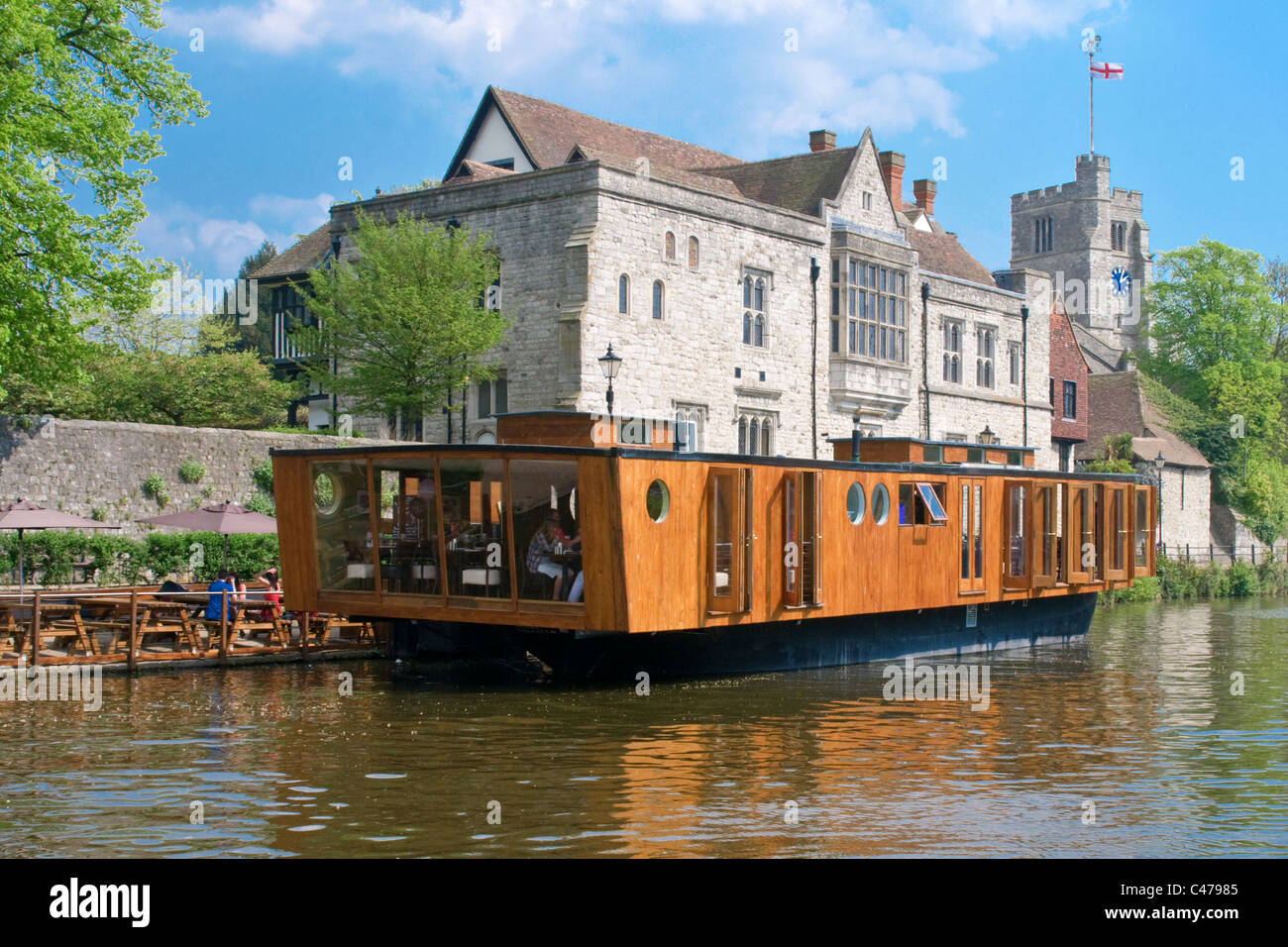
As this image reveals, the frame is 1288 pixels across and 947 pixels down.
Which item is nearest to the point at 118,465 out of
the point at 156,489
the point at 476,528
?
the point at 156,489

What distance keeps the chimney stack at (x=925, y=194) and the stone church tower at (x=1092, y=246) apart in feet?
210

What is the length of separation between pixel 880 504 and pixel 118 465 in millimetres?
13664

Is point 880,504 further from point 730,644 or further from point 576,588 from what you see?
point 576,588

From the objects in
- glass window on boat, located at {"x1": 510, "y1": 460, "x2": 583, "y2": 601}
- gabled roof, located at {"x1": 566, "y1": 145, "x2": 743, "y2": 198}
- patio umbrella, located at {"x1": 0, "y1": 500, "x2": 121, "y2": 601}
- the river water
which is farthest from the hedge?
gabled roof, located at {"x1": 566, "y1": 145, "x2": 743, "y2": 198}

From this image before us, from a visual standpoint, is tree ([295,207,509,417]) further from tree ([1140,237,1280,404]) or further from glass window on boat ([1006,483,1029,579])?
tree ([1140,237,1280,404])

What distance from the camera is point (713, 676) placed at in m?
19.9

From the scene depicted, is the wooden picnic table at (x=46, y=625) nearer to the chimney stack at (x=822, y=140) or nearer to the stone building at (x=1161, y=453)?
the chimney stack at (x=822, y=140)

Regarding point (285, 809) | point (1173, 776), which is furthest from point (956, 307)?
point (285, 809)

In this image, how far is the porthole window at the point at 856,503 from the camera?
2152 centimetres

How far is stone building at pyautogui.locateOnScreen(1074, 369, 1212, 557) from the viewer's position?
51938 millimetres

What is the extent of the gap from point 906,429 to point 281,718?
27.8 m

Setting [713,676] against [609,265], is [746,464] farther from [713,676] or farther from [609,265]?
[609,265]

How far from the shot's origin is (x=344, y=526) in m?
19.7

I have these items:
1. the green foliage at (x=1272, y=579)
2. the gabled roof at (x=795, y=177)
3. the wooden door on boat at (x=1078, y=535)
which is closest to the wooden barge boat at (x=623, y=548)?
the wooden door on boat at (x=1078, y=535)
